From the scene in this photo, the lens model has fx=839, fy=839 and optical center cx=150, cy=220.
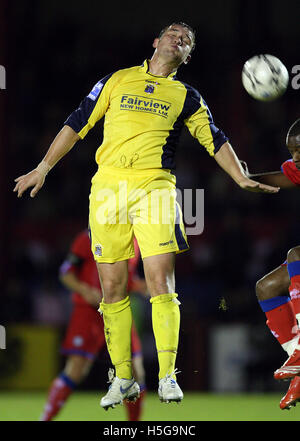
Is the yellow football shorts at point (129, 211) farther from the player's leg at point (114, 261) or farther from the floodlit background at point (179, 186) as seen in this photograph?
the floodlit background at point (179, 186)

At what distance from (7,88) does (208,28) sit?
508cm

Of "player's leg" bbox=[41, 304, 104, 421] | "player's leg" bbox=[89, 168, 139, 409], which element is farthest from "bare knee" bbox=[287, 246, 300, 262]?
"player's leg" bbox=[41, 304, 104, 421]

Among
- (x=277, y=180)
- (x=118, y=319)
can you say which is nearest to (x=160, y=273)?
(x=118, y=319)

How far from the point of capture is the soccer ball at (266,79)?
5.46 metres

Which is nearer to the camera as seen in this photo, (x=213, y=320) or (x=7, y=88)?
(x=213, y=320)

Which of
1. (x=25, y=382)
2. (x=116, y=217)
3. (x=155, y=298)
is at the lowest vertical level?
(x=25, y=382)

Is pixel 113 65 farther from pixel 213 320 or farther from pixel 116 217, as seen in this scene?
pixel 116 217

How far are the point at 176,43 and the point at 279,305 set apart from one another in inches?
72.5

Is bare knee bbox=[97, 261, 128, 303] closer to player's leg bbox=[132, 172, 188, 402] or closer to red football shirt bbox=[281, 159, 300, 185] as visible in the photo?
player's leg bbox=[132, 172, 188, 402]

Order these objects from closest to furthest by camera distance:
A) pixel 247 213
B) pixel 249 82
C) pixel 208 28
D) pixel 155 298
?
pixel 155 298 < pixel 249 82 < pixel 247 213 < pixel 208 28

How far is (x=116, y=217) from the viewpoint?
5.15 meters

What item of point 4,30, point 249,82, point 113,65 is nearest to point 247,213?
point 113,65

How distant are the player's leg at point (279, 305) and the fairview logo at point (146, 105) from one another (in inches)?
52.4

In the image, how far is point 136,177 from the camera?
515 centimetres
